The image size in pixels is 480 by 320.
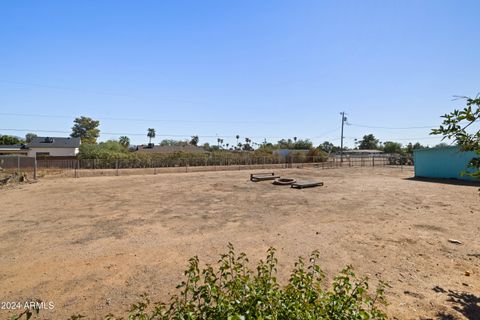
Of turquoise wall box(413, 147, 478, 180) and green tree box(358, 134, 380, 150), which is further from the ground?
green tree box(358, 134, 380, 150)

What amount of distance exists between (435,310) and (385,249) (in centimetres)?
227

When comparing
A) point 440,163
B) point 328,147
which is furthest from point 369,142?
point 440,163

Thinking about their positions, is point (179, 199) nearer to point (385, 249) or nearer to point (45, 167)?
point (385, 249)

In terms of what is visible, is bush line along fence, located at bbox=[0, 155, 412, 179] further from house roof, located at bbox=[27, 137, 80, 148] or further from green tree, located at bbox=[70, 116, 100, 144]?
green tree, located at bbox=[70, 116, 100, 144]

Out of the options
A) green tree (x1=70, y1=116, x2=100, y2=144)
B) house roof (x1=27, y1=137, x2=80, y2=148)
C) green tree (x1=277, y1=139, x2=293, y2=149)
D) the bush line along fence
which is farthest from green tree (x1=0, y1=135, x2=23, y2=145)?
green tree (x1=277, y1=139, x2=293, y2=149)

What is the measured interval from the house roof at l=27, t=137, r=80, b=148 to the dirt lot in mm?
35819

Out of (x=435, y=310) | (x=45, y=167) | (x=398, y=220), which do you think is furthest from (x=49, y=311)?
(x=45, y=167)

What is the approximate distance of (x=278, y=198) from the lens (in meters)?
12.1

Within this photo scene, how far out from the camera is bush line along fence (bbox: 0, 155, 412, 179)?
24.0 metres

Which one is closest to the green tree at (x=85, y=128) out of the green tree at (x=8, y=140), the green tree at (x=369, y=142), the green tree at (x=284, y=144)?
the green tree at (x=8, y=140)

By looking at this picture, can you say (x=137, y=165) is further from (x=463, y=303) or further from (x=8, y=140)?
(x=8, y=140)

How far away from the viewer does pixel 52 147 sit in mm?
40000

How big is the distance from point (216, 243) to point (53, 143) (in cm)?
4652

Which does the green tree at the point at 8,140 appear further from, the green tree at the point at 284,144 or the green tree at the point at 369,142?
the green tree at the point at 369,142
